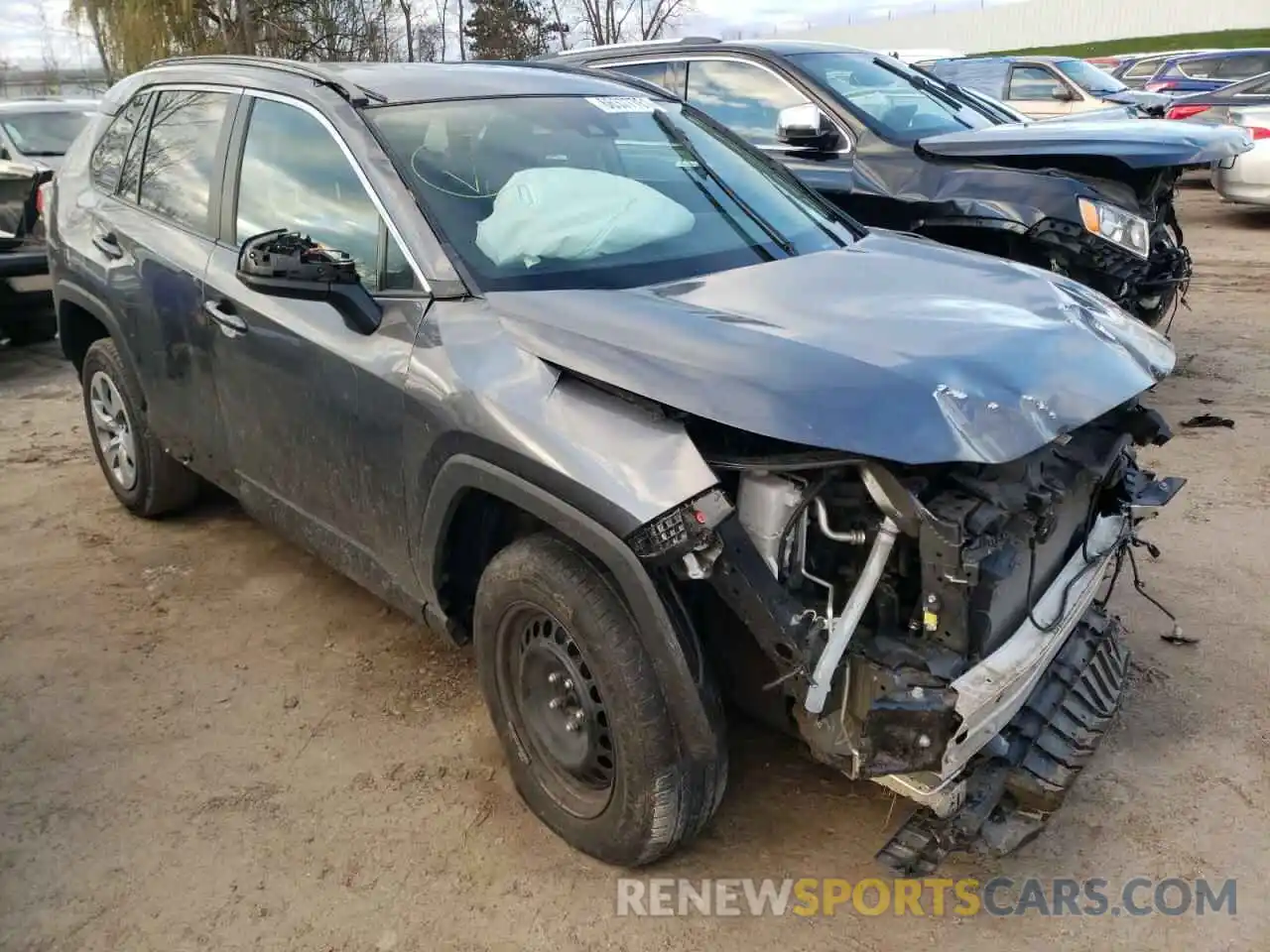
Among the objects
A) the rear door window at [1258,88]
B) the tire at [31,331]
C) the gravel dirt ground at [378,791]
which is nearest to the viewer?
the gravel dirt ground at [378,791]

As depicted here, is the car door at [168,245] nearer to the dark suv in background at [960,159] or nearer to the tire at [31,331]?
the dark suv in background at [960,159]

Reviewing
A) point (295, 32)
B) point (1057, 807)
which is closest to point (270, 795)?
point (1057, 807)

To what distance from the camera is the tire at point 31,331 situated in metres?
8.54

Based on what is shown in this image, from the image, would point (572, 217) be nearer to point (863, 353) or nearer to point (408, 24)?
point (863, 353)

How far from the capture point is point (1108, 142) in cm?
553

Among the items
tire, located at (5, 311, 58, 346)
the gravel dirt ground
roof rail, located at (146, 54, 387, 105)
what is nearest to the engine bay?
the gravel dirt ground

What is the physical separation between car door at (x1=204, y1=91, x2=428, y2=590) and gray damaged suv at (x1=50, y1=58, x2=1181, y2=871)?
0.5 inches

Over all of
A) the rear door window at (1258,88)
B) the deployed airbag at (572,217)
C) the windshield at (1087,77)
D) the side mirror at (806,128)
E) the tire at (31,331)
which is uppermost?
the deployed airbag at (572,217)

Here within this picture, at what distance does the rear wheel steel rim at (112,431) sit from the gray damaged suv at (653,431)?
982 mm

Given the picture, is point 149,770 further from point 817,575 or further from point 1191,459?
point 1191,459

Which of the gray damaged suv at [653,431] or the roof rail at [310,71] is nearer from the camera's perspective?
the gray damaged suv at [653,431]

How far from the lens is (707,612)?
2613 mm
